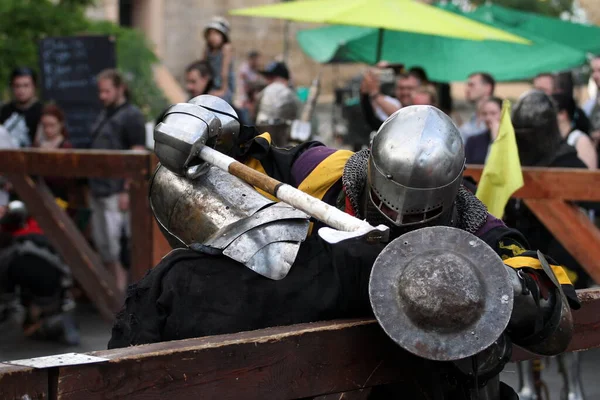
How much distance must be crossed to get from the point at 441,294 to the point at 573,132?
4432 mm

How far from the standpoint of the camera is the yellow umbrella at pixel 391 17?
7.31 meters

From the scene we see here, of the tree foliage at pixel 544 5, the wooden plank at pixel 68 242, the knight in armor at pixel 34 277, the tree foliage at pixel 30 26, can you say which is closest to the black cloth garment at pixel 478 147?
the wooden plank at pixel 68 242

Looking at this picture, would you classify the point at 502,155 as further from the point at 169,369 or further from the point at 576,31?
the point at 576,31

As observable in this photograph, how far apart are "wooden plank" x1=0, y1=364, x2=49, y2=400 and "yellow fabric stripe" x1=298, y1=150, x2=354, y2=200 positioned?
4.98ft

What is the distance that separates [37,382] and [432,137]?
1325mm

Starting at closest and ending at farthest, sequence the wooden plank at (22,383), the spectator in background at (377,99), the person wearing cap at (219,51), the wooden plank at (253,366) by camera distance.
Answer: the wooden plank at (22,383) → the wooden plank at (253,366) → the spectator in background at (377,99) → the person wearing cap at (219,51)

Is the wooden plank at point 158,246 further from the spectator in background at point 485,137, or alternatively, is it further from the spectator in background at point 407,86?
the spectator in background at point 407,86

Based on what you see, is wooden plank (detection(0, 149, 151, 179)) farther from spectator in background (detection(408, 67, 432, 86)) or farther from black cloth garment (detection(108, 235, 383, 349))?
black cloth garment (detection(108, 235, 383, 349))

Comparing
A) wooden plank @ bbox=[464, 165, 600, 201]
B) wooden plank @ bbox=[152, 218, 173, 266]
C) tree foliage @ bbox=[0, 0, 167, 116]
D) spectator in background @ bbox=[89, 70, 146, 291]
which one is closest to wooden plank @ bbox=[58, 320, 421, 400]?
wooden plank @ bbox=[464, 165, 600, 201]

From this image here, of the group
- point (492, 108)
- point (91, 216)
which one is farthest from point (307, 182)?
point (91, 216)

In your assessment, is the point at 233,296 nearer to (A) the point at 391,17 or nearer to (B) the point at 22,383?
(B) the point at 22,383

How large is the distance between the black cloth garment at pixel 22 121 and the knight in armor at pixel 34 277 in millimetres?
984

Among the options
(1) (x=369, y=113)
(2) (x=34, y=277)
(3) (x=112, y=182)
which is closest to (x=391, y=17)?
(1) (x=369, y=113)

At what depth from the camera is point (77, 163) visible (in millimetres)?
6633
